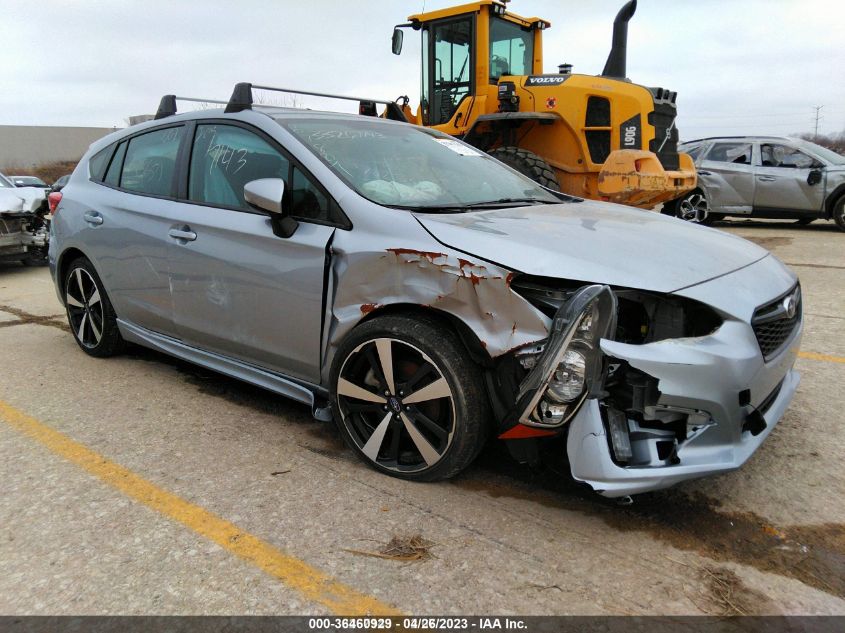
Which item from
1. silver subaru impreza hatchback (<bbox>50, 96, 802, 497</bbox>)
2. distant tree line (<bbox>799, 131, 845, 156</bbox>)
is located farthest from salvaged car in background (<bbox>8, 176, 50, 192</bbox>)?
distant tree line (<bbox>799, 131, 845, 156</bbox>)

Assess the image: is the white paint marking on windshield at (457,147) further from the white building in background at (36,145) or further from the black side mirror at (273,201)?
the white building in background at (36,145)

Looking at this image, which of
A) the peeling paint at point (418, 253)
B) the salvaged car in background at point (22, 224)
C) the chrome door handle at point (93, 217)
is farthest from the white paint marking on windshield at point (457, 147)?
the salvaged car in background at point (22, 224)

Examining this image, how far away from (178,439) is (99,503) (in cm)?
66

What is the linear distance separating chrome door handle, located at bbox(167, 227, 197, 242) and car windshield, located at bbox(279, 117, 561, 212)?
0.79 meters

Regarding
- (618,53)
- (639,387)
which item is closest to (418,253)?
(639,387)

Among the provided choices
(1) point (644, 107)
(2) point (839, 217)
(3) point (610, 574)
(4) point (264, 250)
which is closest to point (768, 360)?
(3) point (610, 574)

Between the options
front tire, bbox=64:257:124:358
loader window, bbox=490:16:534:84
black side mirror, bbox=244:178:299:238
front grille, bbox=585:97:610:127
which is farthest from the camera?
loader window, bbox=490:16:534:84

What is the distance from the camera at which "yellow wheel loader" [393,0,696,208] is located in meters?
8.14

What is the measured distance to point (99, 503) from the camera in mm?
2723

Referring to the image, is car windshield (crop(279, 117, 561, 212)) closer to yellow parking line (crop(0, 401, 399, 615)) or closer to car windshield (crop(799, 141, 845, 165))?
yellow parking line (crop(0, 401, 399, 615))

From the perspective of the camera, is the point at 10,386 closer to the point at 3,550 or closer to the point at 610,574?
the point at 3,550

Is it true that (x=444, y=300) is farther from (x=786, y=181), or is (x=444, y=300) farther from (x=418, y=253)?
(x=786, y=181)

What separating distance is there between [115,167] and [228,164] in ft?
4.56

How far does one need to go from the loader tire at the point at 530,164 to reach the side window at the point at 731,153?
5.25m
